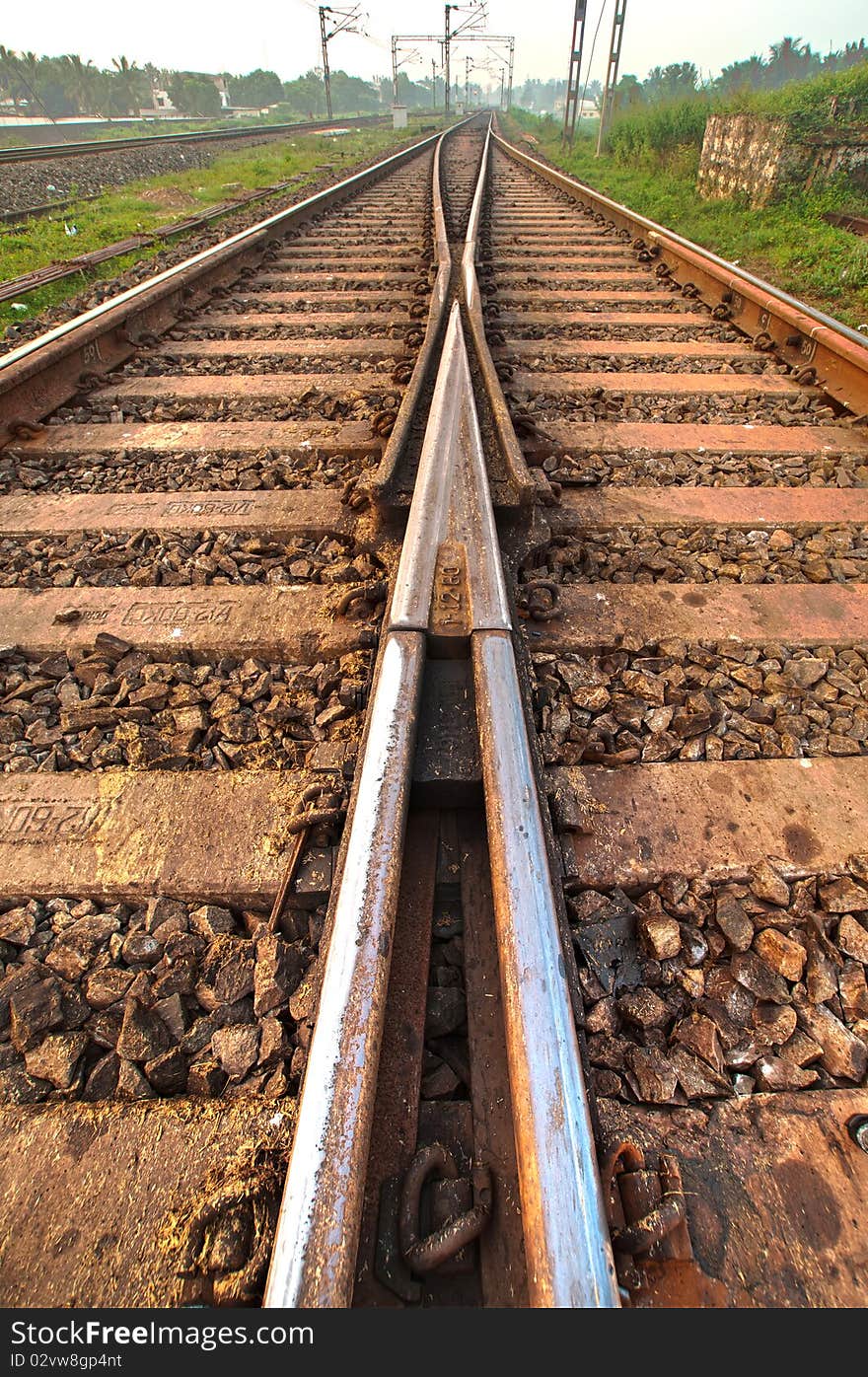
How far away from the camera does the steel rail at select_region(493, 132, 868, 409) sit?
11.1 ft

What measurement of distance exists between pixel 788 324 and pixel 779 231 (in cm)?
635

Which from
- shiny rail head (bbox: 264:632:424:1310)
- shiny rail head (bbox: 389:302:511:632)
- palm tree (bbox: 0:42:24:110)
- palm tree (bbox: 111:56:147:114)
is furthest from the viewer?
palm tree (bbox: 111:56:147:114)

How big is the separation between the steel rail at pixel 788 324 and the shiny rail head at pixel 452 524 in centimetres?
190

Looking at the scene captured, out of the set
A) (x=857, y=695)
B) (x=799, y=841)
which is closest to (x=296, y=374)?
(x=857, y=695)

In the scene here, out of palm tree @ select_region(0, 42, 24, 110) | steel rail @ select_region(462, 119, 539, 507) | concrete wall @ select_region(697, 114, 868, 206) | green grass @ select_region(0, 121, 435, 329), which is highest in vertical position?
palm tree @ select_region(0, 42, 24, 110)

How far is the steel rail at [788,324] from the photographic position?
3.38 metres

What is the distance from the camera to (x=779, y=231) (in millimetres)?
8734

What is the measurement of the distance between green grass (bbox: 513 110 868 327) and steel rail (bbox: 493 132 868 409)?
4.89ft

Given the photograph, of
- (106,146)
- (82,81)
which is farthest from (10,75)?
(106,146)

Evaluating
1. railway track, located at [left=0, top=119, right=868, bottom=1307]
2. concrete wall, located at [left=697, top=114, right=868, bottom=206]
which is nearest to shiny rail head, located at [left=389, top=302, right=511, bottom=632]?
railway track, located at [left=0, top=119, right=868, bottom=1307]

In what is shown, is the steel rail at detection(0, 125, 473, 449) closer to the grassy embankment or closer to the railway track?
the railway track

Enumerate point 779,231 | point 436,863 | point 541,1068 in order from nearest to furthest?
point 541,1068 < point 436,863 < point 779,231

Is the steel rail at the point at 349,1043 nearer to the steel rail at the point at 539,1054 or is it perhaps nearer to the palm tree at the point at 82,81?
the steel rail at the point at 539,1054

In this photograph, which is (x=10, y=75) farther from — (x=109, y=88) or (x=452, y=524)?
(x=452, y=524)
